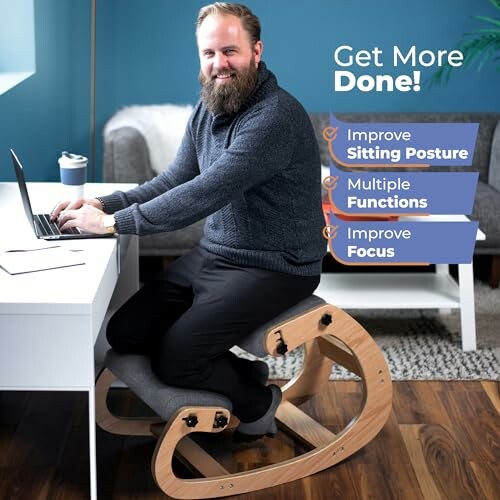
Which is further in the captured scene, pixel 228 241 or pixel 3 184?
pixel 3 184

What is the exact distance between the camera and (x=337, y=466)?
2.61 meters

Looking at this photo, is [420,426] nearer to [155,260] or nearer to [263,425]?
[263,425]

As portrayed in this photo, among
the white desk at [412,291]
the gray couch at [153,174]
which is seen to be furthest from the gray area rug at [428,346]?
the gray couch at [153,174]

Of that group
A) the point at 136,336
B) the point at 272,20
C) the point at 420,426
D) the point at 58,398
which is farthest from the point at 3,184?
the point at 272,20

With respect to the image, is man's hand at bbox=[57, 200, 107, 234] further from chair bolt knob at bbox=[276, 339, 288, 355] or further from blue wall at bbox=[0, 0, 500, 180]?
blue wall at bbox=[0, 0, 500, 180]

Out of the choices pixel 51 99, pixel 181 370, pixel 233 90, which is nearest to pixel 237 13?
pixel 233 90

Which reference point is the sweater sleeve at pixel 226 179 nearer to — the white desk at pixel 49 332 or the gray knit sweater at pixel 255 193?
the gray knit sweater at pixel 255 193

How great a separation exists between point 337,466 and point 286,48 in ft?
9.14

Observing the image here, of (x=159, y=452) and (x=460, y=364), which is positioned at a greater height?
(x=159, y=452)

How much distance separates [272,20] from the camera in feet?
16.1

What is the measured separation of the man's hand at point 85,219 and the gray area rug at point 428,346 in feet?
3.16

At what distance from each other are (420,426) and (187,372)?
79 centimetres

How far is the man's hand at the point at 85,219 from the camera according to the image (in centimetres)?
246

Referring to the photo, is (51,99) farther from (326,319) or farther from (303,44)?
(326,319)
